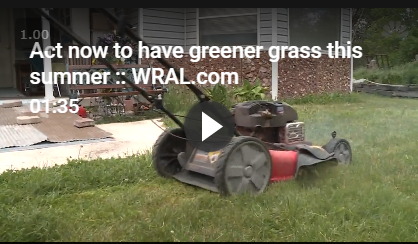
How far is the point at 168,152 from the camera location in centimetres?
354

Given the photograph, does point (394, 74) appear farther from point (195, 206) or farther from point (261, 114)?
point (195, 206)

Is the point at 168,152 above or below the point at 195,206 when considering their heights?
above

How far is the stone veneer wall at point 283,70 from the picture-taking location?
911cm

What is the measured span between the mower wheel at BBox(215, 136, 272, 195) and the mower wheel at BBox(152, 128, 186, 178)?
64cm

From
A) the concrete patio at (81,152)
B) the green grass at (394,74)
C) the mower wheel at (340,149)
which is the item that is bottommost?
the concrete patio at (81,152)

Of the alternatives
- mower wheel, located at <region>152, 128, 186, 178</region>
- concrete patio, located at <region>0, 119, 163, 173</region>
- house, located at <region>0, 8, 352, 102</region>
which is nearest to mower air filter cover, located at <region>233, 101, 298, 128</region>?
mower wheel, located at <region>152, 128, 186, 178</region>

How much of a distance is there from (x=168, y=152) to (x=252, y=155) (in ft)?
2.62

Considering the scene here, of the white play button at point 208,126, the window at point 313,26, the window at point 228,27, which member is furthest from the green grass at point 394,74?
the white play button at point 208,126

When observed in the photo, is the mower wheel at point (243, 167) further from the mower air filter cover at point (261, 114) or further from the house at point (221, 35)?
the house at point (221, 35)

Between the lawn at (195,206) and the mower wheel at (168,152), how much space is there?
12 centimetres

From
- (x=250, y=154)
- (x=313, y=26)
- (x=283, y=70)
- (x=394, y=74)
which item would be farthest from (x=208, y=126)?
(x=394, y=74)

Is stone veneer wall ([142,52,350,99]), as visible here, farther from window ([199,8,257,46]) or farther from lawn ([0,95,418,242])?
lawn ([0,95,418,242])

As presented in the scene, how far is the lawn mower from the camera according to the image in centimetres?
295

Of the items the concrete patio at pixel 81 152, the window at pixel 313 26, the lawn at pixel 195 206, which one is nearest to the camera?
the lawn at pixel 195 206
